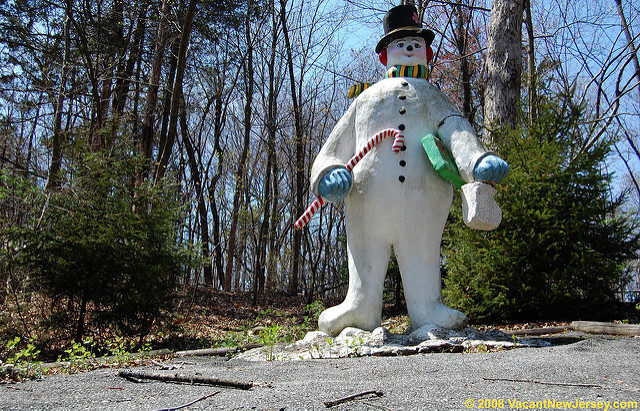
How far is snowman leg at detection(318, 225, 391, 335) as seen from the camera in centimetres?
400

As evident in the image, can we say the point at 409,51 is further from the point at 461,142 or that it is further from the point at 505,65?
the point at 505,65

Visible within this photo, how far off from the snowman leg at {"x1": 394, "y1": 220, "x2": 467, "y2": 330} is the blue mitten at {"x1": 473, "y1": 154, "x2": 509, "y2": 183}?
594mm

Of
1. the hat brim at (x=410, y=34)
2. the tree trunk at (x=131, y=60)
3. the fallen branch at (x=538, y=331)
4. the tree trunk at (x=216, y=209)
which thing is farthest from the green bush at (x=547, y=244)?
the tree trunk at (x=216, y=209)

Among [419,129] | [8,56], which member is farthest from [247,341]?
[8,56]

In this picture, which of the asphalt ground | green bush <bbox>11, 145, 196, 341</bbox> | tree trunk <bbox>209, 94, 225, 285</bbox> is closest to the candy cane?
the asphalt ground

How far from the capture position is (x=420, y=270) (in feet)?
13.2

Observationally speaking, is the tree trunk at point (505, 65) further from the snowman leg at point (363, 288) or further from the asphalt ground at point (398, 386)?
the asphalt ground at point (398, 386)

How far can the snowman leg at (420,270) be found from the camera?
398cm

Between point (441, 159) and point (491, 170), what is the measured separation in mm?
425

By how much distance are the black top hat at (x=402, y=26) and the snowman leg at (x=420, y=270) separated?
172cm

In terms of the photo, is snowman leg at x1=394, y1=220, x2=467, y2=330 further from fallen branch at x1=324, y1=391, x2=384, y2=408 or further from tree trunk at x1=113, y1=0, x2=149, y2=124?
tree trunk at x1=113, y1=0, x2=149, y2=124

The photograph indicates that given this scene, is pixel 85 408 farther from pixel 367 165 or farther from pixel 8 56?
pixel 8 56

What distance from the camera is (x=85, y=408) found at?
1.93m

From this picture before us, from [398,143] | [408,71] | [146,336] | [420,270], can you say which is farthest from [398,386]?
[146,336]
